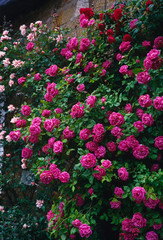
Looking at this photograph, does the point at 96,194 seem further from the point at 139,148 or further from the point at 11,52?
the point at 11,52

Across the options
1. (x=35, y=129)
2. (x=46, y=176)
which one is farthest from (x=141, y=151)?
(x=35, y=129)

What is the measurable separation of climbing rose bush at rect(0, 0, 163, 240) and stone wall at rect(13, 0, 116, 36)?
513mm

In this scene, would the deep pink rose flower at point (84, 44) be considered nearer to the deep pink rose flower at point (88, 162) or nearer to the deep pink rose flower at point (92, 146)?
the deep pink rose flower at point (92, 146)

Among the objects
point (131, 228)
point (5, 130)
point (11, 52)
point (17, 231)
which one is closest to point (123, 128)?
point (131, 228)

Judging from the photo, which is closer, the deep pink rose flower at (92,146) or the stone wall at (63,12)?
the deep pink rose flower at (92,146)

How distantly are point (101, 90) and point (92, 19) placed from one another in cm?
92

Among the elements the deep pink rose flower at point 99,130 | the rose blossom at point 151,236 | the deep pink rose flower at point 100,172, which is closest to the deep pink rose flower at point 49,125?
the deep pink rose flower at point 99,130

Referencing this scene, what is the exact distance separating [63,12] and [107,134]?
235 centimetres

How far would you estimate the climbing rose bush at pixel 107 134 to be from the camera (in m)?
1.83

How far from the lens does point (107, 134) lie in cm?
216

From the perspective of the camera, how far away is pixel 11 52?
361 centimetres

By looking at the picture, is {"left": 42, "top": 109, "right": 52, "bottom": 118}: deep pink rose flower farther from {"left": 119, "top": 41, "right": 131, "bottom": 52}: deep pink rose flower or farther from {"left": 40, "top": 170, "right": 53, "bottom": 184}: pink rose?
{"left": 119, "top": 41, "right": 131, "bottom": 52}: deep pink rose flower

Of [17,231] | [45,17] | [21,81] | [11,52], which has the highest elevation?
[45,17]

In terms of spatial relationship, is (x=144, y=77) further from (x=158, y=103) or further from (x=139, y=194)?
(x=139, y=194)
